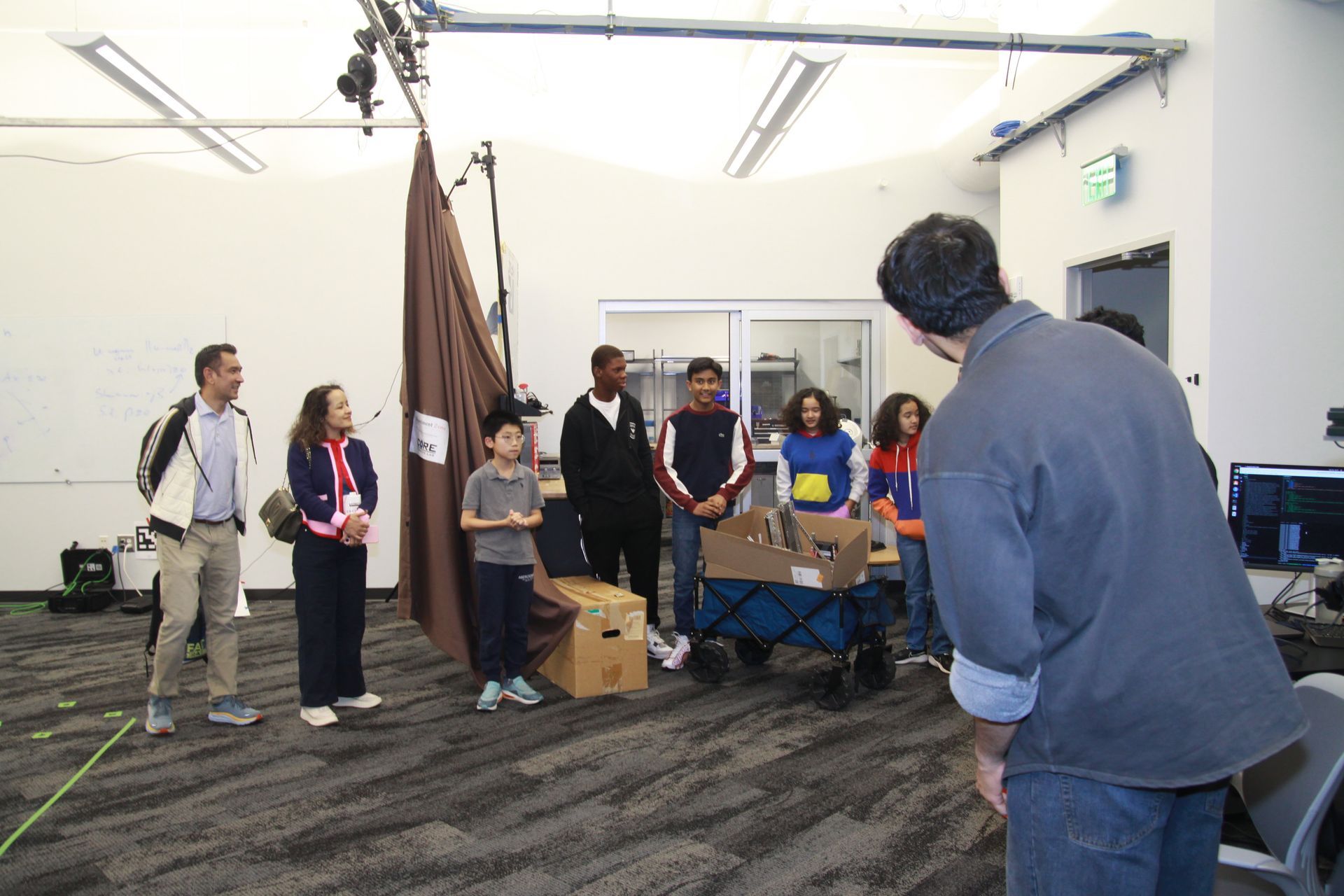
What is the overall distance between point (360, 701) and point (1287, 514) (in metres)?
3.48

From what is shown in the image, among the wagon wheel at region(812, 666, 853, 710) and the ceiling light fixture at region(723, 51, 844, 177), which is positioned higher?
the ceiling light fixture at region(723, 51, 844, 177)

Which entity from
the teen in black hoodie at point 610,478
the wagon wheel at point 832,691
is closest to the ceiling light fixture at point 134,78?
the teen in black hoodie at point 610,478

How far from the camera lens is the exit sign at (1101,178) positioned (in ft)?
13.7

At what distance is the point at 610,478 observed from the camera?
4168 mm

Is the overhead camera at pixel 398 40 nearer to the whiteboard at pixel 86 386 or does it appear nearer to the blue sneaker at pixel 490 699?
the blue sneaker at pixel 490 699

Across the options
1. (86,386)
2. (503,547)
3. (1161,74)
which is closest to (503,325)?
(503,547)

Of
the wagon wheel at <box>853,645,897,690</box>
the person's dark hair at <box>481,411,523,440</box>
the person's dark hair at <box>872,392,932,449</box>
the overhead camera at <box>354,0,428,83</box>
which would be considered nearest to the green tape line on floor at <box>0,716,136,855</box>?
the person's dark hair at <box>481,411,523,440</box>

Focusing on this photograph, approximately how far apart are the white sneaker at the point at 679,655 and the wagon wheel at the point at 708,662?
0.16 meters

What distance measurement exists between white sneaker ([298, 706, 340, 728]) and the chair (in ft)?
10.2

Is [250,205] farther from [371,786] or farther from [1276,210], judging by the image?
[1276,210]

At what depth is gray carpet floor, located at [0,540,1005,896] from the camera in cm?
238

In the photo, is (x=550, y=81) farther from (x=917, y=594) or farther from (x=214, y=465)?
(x=917, y=594)

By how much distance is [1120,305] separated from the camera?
4898mm

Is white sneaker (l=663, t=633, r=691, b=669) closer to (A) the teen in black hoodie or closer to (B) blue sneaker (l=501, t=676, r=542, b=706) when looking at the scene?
(A) the teen in black hoodie
